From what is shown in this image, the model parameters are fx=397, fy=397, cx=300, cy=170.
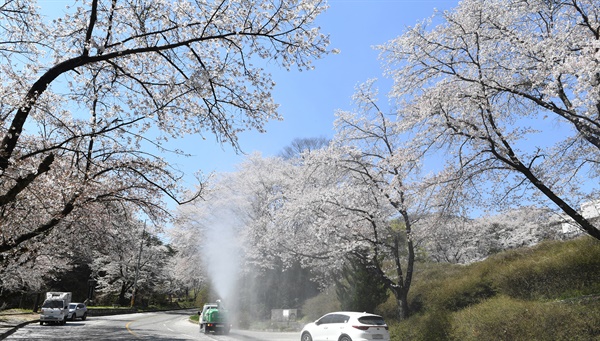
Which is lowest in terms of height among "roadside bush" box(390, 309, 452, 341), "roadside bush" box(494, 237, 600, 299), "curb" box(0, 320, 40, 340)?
"curb" box(0, 320, 40, 340)

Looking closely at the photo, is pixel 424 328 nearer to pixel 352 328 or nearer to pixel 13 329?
pixel 352 328

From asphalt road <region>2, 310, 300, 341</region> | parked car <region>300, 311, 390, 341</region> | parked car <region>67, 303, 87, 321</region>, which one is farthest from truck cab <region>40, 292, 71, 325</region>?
parked car <region>300, 311, 390, 341</region>

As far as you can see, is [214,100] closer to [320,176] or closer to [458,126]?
[458,126]

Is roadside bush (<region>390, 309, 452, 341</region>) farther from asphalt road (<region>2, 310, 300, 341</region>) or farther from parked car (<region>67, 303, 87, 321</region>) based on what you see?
parked car (<region>67, 303, 87, 321</region>)

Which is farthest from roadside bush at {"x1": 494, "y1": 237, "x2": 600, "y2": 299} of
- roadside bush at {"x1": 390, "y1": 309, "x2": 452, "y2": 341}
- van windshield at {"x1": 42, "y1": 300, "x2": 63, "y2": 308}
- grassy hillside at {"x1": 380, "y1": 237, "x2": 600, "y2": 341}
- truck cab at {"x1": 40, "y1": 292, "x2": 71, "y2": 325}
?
van windshield at {"x1": 42, "y1": 300, "x2": 63, "y2": 308}

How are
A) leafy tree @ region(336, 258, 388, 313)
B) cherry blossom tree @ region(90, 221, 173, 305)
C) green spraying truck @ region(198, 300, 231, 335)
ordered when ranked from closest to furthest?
leafy tree @ region(336, 258, 388, 313) < green spraying truck @ region(198, 300, 231, 335) < cherry blossom tree @ region(90, 221, 173, 305)

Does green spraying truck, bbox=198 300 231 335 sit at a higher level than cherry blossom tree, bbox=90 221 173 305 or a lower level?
lower

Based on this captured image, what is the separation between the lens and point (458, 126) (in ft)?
40.1

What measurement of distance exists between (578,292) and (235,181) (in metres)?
28.6

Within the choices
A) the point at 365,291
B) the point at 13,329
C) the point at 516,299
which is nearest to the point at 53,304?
the point at 13,329

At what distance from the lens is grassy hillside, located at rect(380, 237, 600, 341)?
10633mm

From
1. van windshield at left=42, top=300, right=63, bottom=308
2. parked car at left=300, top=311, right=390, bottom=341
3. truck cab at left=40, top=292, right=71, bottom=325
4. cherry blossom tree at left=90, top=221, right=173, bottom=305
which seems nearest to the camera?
parked car at left=300, top=311, right=390, bottom=341

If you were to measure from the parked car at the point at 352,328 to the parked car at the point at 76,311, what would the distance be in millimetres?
24161

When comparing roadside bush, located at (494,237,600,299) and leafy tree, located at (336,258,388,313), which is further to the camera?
leafy tree, located at (336,258,388,313)
